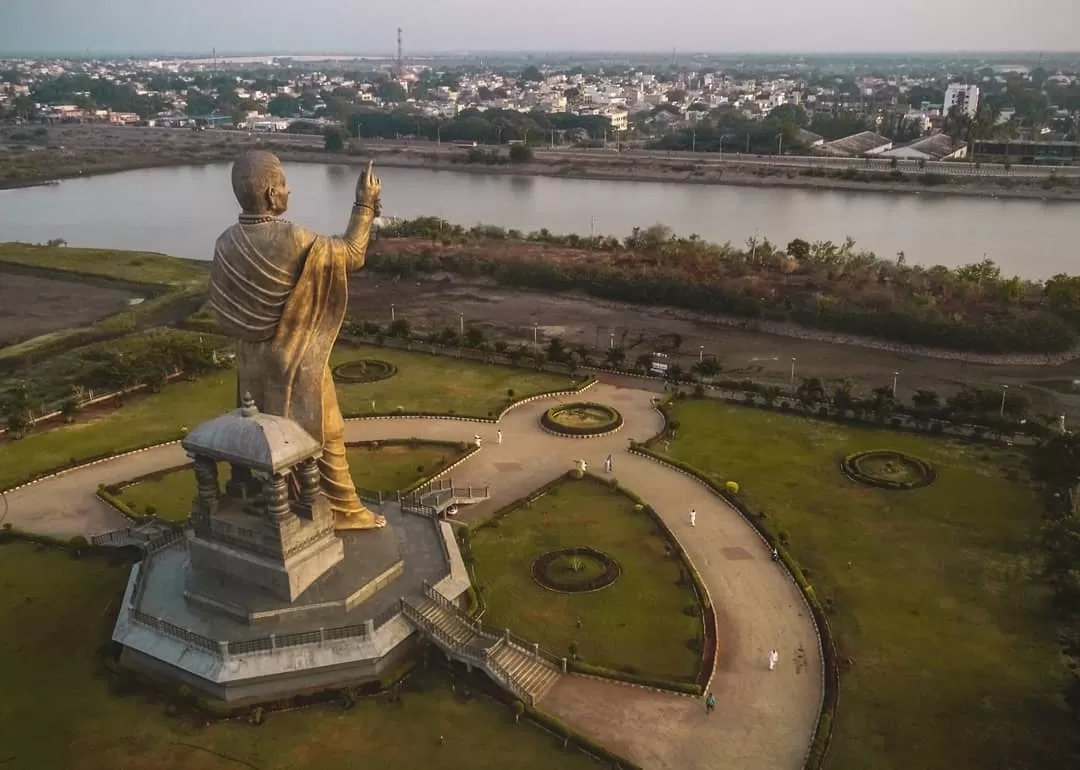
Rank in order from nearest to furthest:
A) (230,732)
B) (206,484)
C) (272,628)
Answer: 1. (230,732)
2. (272,628)
3. (206,484)

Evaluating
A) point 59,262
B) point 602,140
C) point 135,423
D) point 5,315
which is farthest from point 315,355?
point 602,140

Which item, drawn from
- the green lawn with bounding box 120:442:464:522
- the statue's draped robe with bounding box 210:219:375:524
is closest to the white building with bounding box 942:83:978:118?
the green lawn with bounding box 120:442:464:522

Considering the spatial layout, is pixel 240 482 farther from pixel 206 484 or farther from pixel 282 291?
pixel 282 291

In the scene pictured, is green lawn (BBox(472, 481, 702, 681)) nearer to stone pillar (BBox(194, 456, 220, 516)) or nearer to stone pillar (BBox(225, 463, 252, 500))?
stone pillar (BBox(225, 463, 252, 500))

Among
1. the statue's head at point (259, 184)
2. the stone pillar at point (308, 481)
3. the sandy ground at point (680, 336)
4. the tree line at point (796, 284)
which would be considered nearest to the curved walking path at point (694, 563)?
the stone pillar at point (308, 481)

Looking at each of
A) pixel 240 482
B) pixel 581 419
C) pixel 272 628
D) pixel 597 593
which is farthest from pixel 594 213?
pixel 272 628

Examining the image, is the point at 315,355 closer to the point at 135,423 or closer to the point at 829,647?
the point at 829,647

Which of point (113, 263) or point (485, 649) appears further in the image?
point (113, 263)
